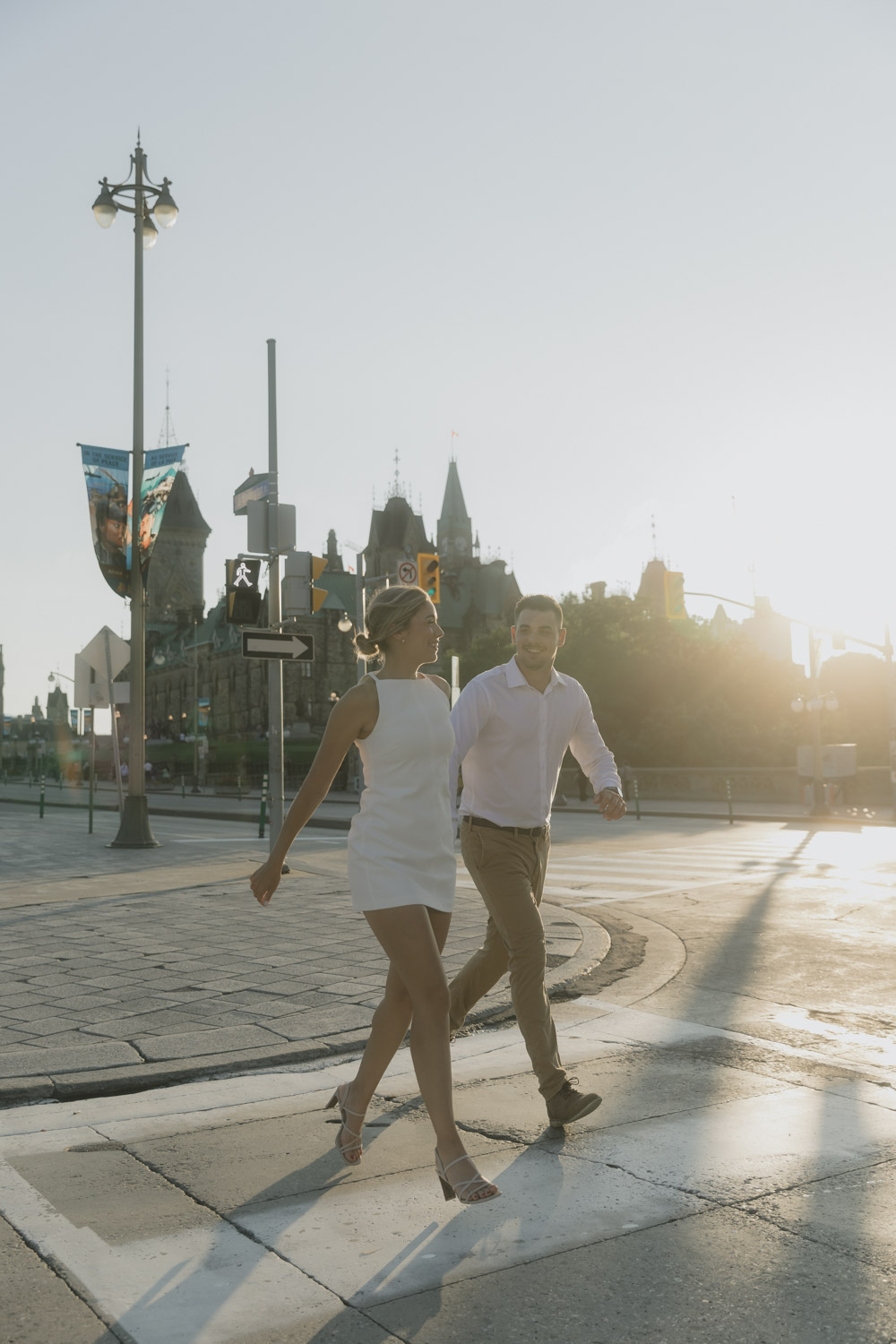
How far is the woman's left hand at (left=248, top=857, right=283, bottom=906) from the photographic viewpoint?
3602mm

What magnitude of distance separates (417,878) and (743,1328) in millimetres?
1445

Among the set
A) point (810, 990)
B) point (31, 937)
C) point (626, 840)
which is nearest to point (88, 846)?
point (626, 840)

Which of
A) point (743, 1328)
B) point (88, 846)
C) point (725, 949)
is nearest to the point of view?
point (743, 1328)

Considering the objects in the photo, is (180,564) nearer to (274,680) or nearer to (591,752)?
(274,680)

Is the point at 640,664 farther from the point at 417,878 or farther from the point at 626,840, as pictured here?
the point at 417,878

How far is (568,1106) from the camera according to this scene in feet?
13.2

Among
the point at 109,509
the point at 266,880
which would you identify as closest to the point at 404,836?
the point at 266,880

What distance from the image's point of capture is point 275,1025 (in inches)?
225

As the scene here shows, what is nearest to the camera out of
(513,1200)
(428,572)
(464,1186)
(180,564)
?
(464,1186)

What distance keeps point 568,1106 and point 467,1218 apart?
0.82 metres

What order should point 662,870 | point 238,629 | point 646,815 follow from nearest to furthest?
point 662,870 < point 646,815 < point 238,629

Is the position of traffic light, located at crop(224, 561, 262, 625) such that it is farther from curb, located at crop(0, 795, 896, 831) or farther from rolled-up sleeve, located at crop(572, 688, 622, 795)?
curb, located at crop(0, 795, 896, 831)

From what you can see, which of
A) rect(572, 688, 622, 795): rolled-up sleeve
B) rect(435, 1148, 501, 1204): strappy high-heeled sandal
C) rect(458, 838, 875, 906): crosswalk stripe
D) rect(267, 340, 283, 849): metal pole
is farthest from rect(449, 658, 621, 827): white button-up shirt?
rect(267, 340, 283, 849): metal pole

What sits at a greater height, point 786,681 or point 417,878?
point 786,681
